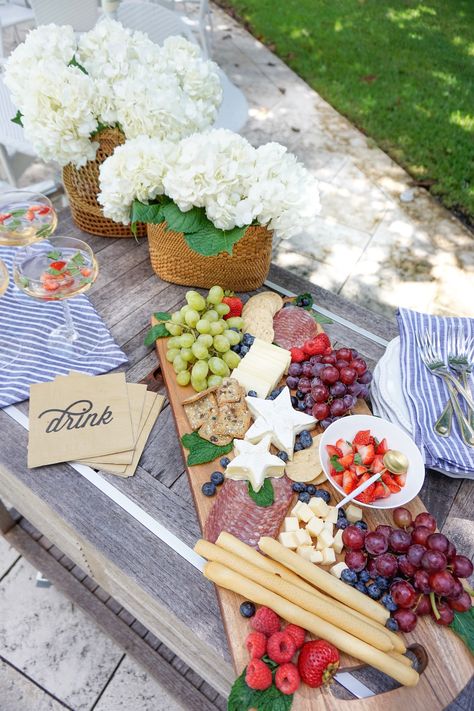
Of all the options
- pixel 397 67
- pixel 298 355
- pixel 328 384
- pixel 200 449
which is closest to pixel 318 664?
pixel 200 449

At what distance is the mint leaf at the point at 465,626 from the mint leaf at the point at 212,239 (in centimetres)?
107

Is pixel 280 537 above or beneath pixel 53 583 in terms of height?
above

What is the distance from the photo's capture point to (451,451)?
1.40m

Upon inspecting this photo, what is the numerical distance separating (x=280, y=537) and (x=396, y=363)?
0.68 m

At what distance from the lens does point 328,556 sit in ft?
A: 3.97

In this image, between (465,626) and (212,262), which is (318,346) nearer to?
(212,262)

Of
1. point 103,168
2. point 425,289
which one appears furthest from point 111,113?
point 425,289

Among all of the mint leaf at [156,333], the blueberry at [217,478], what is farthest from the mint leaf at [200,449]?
the mint leaf at [156,333]

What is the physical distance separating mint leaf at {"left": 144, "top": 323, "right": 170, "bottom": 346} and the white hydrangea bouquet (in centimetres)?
27

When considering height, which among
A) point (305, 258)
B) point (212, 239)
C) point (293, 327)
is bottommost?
point (305, 258)

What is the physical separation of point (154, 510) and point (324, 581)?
45 cm

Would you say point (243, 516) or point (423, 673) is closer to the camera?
point (423, 673)

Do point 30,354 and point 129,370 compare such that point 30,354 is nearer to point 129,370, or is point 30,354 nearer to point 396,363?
point 129,370

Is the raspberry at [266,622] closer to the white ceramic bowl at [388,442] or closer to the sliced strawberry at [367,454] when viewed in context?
the white ceramic bowl at [388,442]
